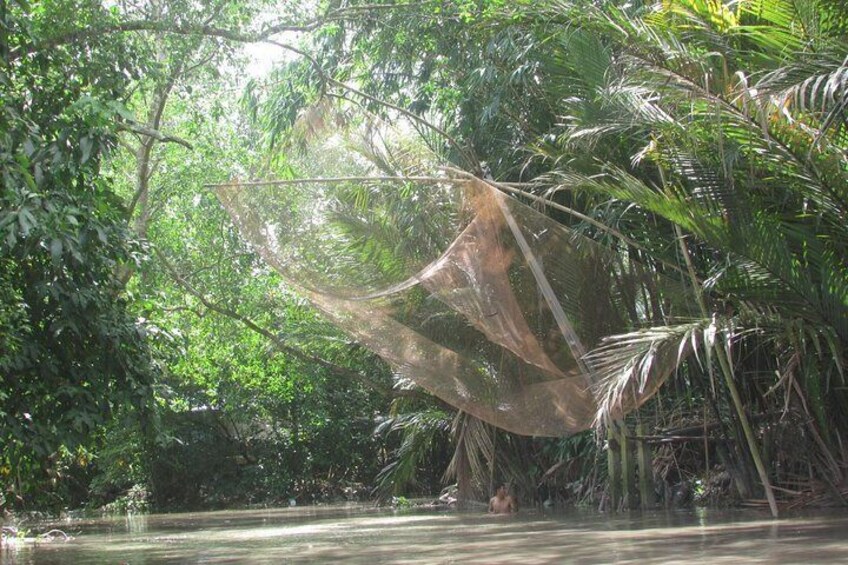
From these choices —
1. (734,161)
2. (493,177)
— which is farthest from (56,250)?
(493,177)

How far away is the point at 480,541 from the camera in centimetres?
733

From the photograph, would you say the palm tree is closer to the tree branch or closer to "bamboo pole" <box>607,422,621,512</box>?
"bamboo pole" <box>607,422,621,512</box>

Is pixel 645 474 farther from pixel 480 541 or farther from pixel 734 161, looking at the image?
pixel 734 161

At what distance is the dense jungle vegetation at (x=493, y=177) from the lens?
5.54m

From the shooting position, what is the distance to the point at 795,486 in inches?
337

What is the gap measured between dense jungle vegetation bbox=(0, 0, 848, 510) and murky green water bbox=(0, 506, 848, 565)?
2.44 ft

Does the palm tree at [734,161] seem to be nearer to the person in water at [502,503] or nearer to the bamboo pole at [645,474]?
the bamboo pole at [645,474]

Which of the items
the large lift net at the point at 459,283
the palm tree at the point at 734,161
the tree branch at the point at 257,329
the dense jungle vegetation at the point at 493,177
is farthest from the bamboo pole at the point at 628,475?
the tree branch at the point at 257,329

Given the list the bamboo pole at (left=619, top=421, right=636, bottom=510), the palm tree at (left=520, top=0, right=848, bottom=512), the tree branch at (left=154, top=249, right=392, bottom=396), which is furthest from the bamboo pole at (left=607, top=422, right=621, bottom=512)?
the tree branch at (left=154, top=249, right=392, bottom=396)

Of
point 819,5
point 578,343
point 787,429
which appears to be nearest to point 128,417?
point 578,343

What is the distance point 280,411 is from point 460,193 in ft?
37.2

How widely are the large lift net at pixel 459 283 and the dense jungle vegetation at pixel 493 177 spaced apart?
0.26m

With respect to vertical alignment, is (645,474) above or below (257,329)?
below

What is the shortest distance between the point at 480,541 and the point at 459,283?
1948 millimetres
